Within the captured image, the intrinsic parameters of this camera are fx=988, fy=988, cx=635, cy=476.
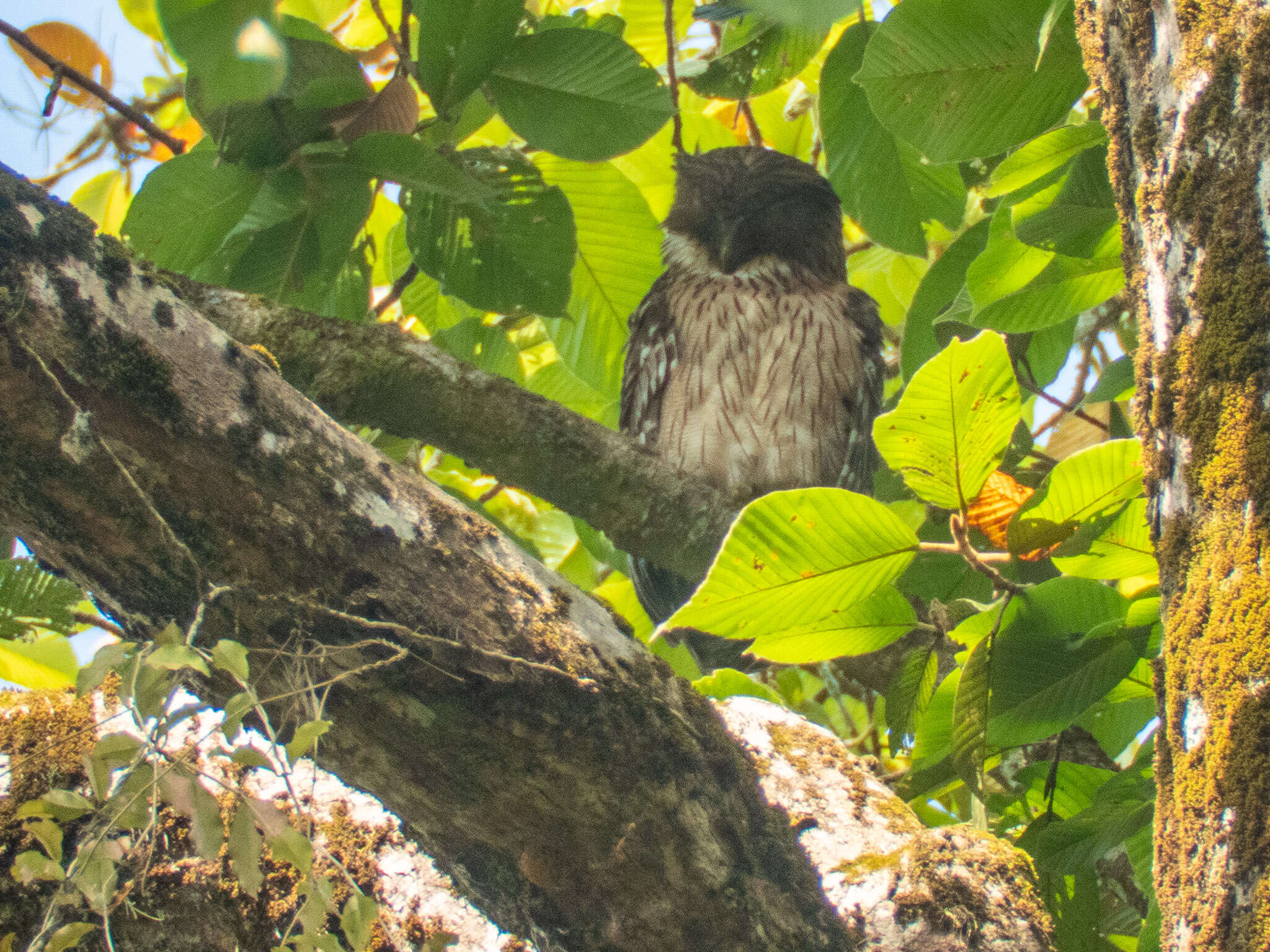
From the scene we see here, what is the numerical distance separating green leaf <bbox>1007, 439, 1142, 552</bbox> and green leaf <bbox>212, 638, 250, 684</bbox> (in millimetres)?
1048

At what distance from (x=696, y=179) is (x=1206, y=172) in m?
2.54

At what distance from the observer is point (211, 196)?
1817 millimetres

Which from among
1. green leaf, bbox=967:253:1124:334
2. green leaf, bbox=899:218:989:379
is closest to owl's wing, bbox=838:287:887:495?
green leaf, bbox=899:218:989:379

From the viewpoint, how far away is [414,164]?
1746 mm

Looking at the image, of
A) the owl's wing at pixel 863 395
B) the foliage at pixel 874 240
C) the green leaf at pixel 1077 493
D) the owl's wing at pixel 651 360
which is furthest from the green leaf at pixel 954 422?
the owl's wing at pixel 651 360

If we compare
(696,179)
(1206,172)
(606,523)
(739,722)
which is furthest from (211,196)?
(696,179)

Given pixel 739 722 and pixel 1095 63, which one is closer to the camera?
pixel 1095 63

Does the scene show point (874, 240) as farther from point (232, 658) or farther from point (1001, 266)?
point (232, 658)

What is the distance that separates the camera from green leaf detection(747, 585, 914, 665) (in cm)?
150

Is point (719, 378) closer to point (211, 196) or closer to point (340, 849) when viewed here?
point (211, 196)

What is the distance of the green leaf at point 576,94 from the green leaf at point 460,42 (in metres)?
0.08

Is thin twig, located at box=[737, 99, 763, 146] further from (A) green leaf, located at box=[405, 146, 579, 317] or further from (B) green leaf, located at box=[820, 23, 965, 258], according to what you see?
(A) green leaf, located at box=[405, 146, 579, 317]

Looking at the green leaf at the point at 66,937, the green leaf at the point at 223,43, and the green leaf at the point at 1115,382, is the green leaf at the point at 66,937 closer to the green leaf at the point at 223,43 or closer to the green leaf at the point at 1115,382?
the green leaf at the point at 223,43

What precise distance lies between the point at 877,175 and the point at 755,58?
0.39 metres
